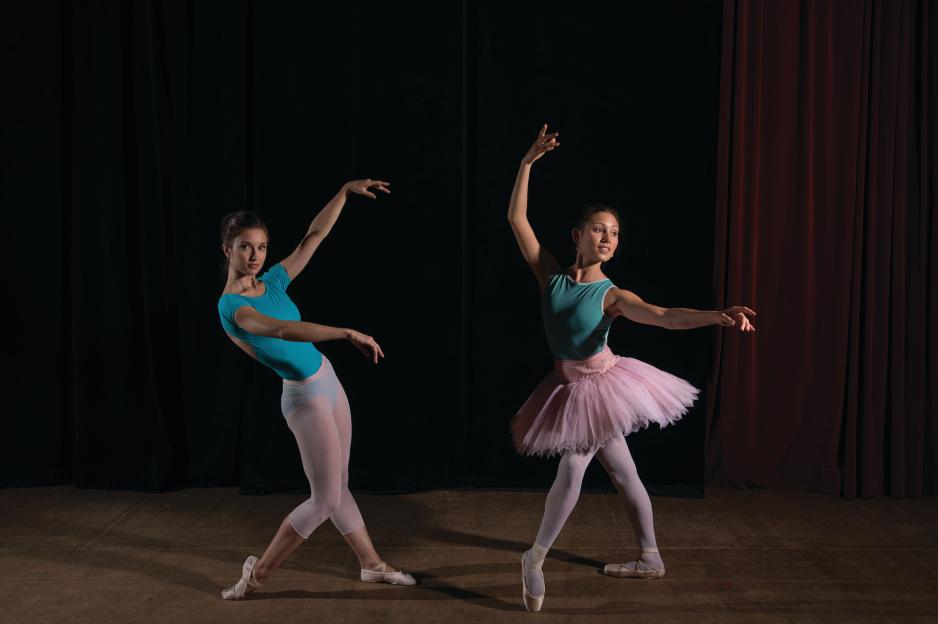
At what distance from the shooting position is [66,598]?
10.8 ft

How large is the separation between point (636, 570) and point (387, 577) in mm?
881

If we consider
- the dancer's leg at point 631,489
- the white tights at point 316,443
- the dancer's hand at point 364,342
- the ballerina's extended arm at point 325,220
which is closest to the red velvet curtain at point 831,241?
the dancer's leg at point 631,489

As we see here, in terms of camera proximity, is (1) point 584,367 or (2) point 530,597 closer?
(2) point 530,597

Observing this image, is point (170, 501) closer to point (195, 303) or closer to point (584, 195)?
point (195, 303)

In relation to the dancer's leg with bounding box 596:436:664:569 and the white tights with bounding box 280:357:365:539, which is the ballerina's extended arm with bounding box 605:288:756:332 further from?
the white tights with bounding box 280:357:365:539

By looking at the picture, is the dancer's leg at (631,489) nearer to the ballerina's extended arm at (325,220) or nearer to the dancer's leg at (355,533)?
the dancer's leg at (355,533)

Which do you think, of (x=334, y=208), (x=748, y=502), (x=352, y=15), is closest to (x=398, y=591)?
(x=334, y=208)

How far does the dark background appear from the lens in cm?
454

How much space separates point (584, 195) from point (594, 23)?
789 mm

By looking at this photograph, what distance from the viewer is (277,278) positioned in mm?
3363

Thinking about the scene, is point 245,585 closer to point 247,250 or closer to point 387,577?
point 387,577

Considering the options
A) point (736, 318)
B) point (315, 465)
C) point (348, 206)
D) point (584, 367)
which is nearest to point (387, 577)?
point (315, 465)

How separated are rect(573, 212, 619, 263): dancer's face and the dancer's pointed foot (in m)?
1.04

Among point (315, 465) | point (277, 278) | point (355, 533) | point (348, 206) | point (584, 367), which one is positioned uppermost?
point (348, 206)
